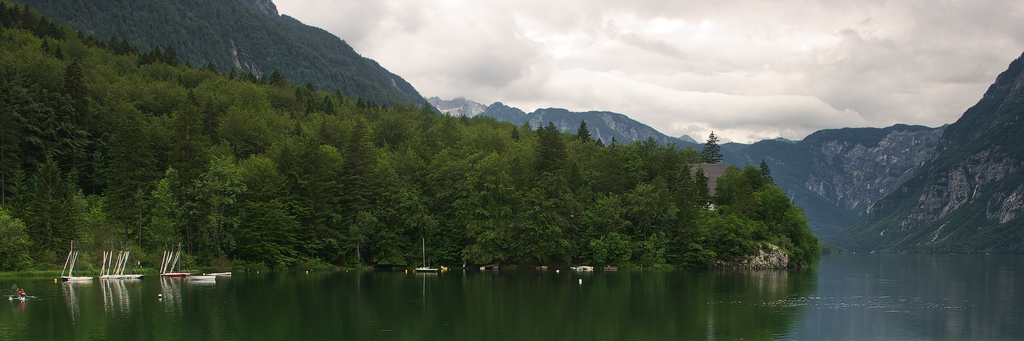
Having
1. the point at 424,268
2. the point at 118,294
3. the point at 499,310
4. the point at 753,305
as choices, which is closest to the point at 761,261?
the point at 424,268

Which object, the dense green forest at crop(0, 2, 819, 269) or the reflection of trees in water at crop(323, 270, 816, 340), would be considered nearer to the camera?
the reflection of trees in water at crop(323, 270, 816, 340)

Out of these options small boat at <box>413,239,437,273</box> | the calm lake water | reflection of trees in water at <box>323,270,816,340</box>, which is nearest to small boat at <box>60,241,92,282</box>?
the calm lake water

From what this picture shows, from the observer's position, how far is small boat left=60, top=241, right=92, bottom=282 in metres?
69.2

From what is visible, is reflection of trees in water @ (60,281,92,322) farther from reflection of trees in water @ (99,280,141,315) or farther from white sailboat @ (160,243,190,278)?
white sailboat @ (160,243,190,278)

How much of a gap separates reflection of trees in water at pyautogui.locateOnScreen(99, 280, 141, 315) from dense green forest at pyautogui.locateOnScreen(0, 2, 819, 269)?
12.3 meters

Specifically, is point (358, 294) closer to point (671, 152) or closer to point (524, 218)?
point (524, 218)

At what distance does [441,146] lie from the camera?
4938 inches

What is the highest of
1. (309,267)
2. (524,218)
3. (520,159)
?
(520,159)

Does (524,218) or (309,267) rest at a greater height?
(524,218)

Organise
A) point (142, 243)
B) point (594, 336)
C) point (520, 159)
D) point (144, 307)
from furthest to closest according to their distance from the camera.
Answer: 1. point (520, 159)
2. point (142, 243)
3. point (144, 307)
4. point (594, 336)

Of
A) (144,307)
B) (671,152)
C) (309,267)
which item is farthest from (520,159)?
(144,307)

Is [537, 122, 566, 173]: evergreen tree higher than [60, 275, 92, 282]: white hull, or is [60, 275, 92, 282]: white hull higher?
[537, 122, 566, 173]: evergreen tree

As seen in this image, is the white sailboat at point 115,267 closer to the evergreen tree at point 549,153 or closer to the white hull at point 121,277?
the white hull at point 121,277

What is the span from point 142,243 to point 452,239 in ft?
144
